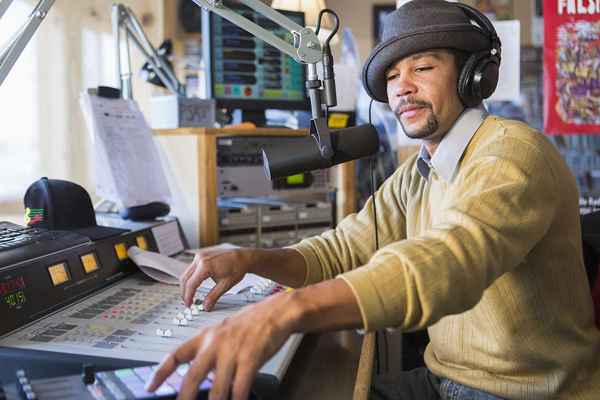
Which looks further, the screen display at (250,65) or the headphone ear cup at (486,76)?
the screen display at (250,65)

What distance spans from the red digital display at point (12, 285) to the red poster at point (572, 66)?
1505mm

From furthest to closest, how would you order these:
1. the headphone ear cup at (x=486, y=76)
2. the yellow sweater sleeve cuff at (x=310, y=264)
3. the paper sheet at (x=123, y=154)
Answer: the paper sheet at (x=123, y=154) → the yellow sweater sleeve cuff at (x=310, y=264) → the headphone ear cup at (x=486, y=76)

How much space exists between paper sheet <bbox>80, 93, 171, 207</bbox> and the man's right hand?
1.59ft

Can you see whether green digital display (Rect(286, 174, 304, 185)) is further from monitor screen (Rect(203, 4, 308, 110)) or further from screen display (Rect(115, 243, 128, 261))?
screen display (Rect(115, 243, 128, 261))

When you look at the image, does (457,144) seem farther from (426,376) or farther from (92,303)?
(92,303)

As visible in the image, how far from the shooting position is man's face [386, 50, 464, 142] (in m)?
1.08

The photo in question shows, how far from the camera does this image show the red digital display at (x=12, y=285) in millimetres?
867

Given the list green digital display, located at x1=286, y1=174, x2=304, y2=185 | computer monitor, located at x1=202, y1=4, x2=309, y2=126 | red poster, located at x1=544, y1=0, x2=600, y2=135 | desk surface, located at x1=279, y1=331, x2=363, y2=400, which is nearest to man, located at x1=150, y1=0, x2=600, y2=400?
desk surface, located at x1=279, y1=331, x2=363, y2=400

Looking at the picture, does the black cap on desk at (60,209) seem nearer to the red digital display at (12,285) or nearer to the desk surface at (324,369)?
the red digital display at (12,285)

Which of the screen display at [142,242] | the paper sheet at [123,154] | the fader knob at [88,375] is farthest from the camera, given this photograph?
the paper sheet at [123,154]

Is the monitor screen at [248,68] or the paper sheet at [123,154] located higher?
the monitor screen at [248,68]

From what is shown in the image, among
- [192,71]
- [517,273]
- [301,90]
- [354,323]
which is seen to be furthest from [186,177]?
[192,71]

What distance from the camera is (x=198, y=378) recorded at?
1.83 ft

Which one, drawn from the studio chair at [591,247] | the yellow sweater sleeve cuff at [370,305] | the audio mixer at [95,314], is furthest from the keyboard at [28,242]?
the studio chair at [591,247]
